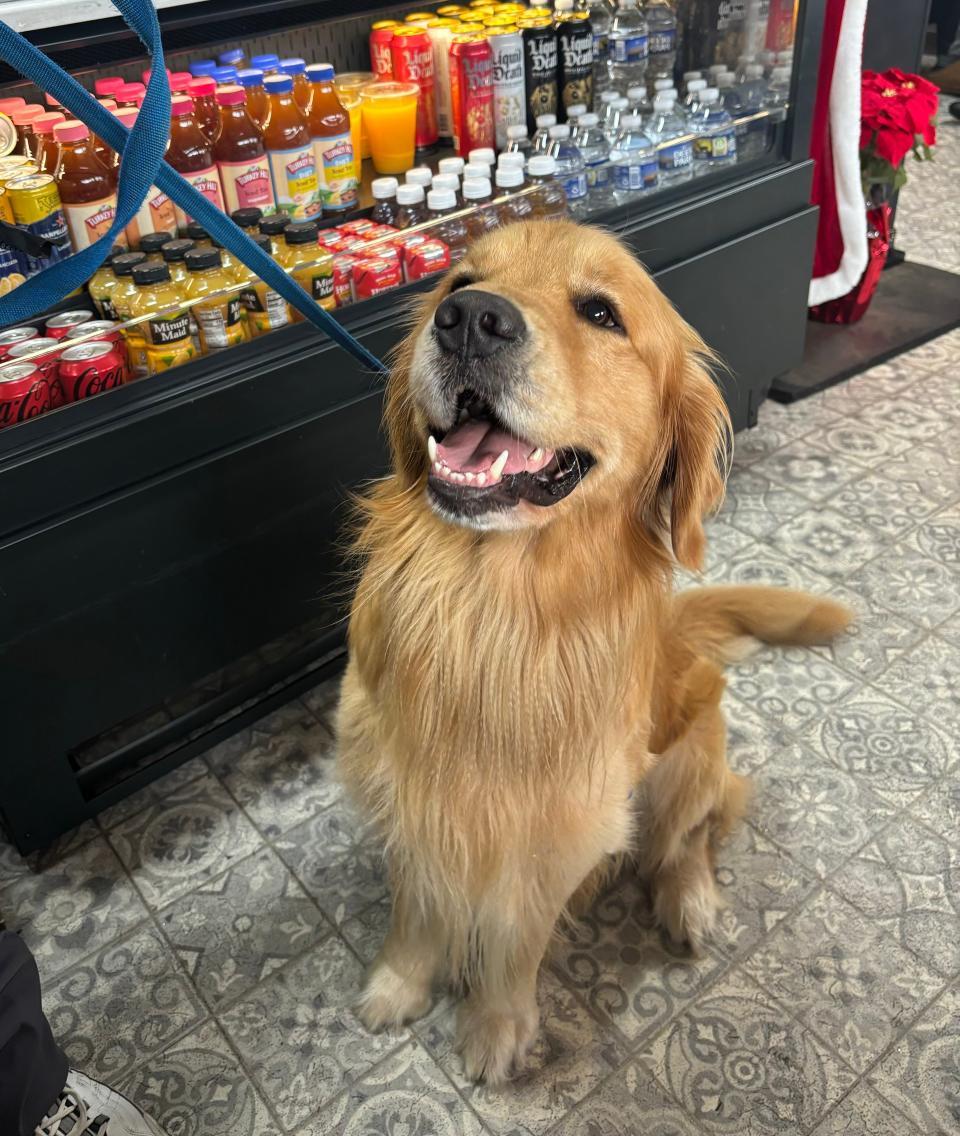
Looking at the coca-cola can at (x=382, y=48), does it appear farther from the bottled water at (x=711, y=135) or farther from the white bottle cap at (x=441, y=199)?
the bottled water at (x=711, y=135)

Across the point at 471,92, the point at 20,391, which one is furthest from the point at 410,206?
the point at 20,391

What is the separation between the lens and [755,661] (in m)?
2.08

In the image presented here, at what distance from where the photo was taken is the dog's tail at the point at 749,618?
1790mm

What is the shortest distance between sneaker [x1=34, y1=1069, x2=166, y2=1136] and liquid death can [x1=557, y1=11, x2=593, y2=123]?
218cm

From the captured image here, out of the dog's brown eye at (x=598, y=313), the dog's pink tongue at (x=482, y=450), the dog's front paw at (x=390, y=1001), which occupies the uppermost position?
the dog's brown eye at (x=598, y=313)

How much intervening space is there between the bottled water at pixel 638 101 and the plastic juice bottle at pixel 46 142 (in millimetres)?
1302

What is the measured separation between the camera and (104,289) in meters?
1.64

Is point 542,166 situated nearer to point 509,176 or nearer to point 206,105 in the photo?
point 509,176

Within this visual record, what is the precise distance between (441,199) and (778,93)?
1.00 meters

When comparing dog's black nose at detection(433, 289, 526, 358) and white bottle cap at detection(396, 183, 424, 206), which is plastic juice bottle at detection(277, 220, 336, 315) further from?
dog's black nose at detection(433, 289, 526, 358)

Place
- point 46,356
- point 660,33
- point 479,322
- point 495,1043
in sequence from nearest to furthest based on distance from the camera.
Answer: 1. point 479,322
2. point 495,1043
3. point 46,356
4. point 660,33

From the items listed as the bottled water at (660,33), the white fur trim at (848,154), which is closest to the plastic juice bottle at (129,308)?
the bottled water at (660,33)

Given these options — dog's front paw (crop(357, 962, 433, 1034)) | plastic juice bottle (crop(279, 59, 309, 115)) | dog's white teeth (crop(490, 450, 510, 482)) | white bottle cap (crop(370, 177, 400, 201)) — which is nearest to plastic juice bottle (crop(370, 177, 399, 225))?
white bottle cap (crop(370, 177, 400, 201))

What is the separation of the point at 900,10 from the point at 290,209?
2450mm
